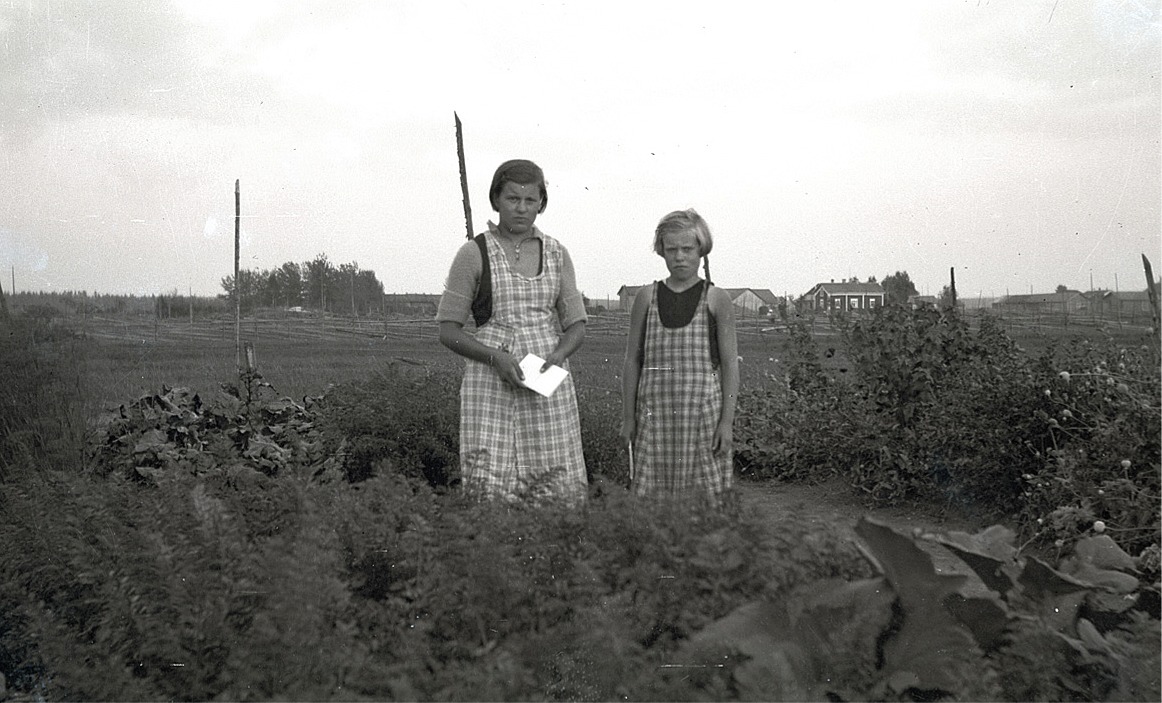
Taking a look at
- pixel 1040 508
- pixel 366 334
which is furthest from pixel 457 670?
pixel 366 334

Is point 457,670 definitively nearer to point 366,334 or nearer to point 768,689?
point 768,689

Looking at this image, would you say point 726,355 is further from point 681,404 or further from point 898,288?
point 898,288

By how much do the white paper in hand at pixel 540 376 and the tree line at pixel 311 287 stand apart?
6.68 m

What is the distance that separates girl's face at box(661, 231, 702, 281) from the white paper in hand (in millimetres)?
587

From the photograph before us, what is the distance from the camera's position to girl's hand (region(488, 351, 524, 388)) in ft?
12.3

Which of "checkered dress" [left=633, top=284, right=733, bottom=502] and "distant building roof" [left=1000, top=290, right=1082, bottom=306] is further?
"distant building roof" [left=1000, top=290, right=1082, bottom=306]

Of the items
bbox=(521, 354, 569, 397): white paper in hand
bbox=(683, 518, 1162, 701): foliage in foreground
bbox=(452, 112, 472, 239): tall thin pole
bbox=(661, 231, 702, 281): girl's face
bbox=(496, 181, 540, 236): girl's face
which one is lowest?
bbox=(683, 518, 1162, 701): foliage in foreground

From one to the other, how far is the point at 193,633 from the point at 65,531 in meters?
1.14

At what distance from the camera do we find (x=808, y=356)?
8.07 meters

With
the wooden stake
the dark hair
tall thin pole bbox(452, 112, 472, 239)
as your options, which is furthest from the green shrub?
the wooden stake

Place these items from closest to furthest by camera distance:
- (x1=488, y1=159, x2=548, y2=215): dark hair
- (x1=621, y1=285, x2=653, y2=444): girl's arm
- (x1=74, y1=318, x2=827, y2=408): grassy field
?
(x1=488, y1=159, x2=548, y2=215): dark hair
(x1=621, y1=285, x2=653, y2=444): girl's arm
(x1=74, y1=318, x2=827, y2=408): grassy field

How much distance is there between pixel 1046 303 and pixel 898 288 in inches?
47.9

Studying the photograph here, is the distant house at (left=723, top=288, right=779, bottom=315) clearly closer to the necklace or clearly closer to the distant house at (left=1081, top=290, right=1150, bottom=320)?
the distant house at (left=1081, top=290, right=1150, bottom=320)

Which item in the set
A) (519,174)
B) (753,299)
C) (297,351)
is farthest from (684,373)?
(297,351)
